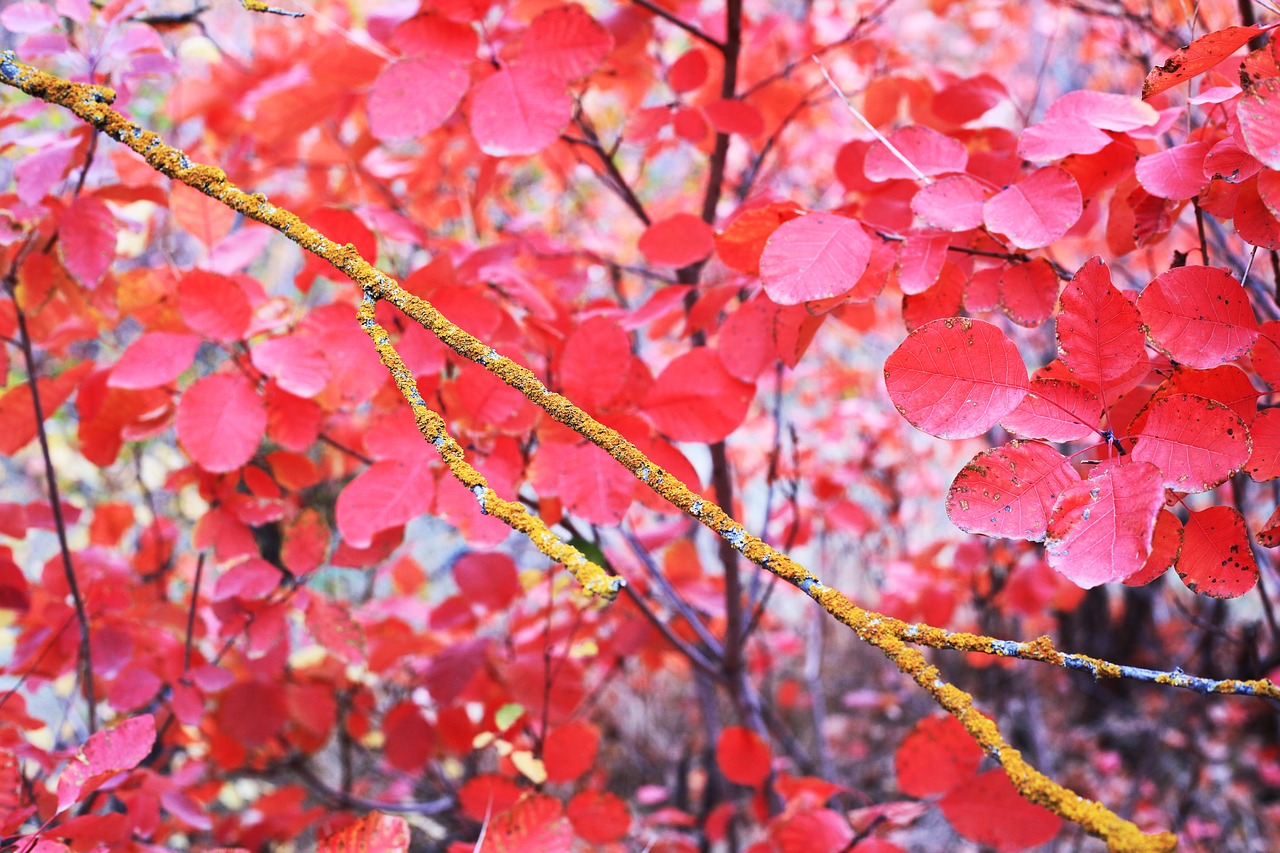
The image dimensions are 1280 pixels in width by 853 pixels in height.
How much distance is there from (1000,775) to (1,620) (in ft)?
6.08

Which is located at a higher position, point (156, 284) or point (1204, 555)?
point (1204, 555)

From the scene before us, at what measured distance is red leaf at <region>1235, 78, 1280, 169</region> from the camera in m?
0.51

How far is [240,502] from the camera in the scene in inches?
42.3

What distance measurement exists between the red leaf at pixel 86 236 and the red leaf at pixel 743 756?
3.63 feet

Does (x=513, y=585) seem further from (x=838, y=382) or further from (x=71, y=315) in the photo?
(x=838, y=382)

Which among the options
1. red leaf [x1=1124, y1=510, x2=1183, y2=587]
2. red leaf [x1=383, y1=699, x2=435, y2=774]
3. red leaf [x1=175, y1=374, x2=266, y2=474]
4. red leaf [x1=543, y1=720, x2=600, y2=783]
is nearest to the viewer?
red leaf [x1=1124, y1=510, x2=1183, y2=587]

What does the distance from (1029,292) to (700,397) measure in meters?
0.35

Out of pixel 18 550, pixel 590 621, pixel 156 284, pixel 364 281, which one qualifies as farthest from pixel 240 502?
pixel 18 550

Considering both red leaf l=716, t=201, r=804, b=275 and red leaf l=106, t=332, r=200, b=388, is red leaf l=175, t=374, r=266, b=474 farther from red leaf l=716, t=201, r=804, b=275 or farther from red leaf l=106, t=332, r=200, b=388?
red leaf l=716, t=201, r=804, b=275

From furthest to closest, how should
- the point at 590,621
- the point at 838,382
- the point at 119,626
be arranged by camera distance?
the point at 838,382
the point at 590,621
the point at 119,626

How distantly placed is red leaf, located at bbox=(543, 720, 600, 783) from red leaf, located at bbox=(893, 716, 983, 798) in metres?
0.45

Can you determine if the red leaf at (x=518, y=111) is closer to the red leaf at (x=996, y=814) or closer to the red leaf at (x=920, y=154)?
the red leaf at (x=920, y=154)

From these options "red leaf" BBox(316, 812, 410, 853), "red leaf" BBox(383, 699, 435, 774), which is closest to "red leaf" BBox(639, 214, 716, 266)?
"red leaf" BBox(316, 812, 410, 853)

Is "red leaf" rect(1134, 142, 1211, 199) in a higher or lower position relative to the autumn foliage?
higher
